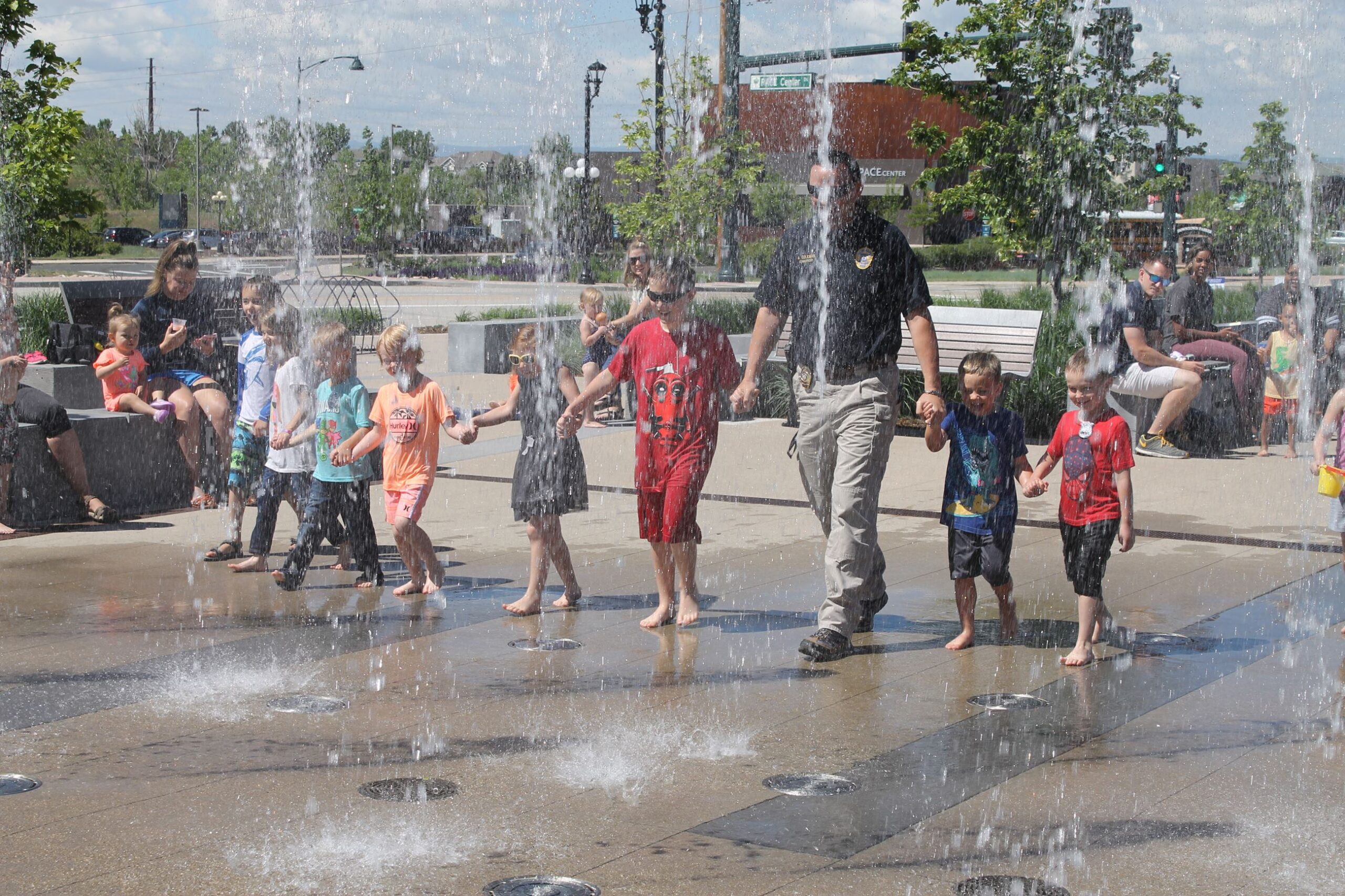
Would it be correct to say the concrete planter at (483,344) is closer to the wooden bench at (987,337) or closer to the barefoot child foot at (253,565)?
the wooden bench at (987,337)

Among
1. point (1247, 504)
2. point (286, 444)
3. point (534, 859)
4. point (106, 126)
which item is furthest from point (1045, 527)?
point (106, 126)

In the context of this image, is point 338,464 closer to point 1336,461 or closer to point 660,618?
point 660,618

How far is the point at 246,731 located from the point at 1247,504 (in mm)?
7119

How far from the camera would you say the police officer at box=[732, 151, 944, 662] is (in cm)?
606

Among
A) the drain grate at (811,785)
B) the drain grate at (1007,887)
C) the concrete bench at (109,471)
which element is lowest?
the drain grate at (1007,887)

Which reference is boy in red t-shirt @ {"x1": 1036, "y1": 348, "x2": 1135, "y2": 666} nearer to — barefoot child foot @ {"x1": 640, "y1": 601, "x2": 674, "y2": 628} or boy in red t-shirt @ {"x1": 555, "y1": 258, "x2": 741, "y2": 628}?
boy in red t-shirt @ {"x1": 555, "y1": 258, "x2": 741, "y2": 628}

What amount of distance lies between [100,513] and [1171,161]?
17.5 meters

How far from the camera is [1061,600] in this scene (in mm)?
7117

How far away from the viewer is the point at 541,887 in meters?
3.65

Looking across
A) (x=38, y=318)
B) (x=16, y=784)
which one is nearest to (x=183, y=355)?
(x=16, y=784)

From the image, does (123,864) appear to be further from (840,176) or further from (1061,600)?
(1061,600)

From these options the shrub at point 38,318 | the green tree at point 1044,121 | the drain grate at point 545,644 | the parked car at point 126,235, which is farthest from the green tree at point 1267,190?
the parked car at point 126,235

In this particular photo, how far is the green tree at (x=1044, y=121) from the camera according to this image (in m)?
18.6

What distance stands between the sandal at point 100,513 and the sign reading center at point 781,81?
16.4m
